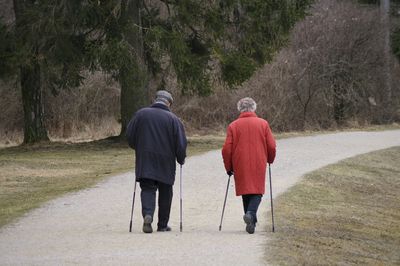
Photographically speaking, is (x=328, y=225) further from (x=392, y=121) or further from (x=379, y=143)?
(x=392, y=121)

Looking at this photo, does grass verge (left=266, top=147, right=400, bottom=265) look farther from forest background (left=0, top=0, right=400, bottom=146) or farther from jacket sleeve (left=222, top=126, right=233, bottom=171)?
forest background (left=0, top=0, right=400, bottom=146)

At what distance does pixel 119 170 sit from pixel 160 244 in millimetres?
9919

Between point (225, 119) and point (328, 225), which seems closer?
point (328, 225)

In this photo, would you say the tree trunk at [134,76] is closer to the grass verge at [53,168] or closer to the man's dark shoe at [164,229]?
the grass verge at [53,168]

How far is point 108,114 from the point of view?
38.4 m

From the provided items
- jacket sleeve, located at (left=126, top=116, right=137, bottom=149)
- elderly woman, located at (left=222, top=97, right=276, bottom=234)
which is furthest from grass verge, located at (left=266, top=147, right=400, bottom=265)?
jacket sleeve, located at (left=126, top=116, right=137, bottom=149)

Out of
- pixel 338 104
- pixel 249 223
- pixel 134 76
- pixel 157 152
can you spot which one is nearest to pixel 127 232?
pixel 157 152

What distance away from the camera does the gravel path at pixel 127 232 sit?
380 inches

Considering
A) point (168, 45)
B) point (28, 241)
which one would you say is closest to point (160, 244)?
point (28, 241)

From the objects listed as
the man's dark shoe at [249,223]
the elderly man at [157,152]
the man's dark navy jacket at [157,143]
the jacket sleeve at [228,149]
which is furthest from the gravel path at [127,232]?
the jacket sleeve at [228,149]

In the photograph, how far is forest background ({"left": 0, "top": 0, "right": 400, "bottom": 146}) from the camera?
2547 cm

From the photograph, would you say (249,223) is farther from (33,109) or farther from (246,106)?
(33,109)

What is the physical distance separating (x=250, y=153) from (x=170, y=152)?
1.06m

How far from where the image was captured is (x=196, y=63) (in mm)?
26172
